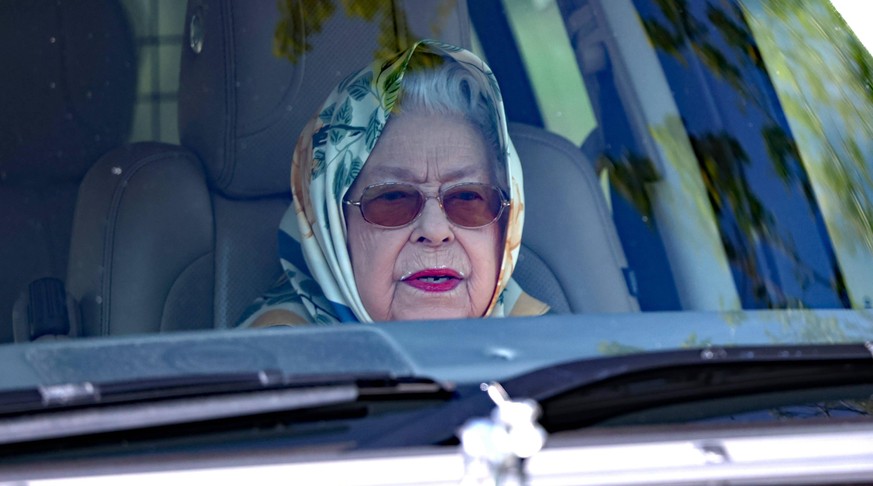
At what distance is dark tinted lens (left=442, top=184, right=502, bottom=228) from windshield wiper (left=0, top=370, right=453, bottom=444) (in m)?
0.97

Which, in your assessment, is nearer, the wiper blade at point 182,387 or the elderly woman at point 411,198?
the wiper blade at point 182,387

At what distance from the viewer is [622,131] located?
2.36m

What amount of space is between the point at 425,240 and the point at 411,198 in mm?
87

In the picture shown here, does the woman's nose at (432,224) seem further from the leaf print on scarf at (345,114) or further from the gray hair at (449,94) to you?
the leaf print on scarf at (345,114)

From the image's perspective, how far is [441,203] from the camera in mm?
2383

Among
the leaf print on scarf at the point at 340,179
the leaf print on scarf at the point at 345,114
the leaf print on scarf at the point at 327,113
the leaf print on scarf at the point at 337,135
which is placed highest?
the leaf print on scarf at the point at 327,113

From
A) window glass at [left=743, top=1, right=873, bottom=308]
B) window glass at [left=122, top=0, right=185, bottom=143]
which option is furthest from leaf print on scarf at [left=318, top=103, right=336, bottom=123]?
window glass at [left=743, top=1, right=873, bottom=308]

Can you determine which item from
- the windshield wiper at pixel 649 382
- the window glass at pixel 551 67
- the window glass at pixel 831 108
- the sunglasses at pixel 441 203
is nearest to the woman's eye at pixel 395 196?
the sunglasses at pixel 441 203

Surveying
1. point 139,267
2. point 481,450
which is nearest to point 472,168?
point 139,267

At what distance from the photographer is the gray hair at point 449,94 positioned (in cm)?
245

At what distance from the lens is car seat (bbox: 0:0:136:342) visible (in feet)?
8.49

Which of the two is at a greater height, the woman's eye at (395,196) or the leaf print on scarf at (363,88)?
the leaf print on scarf at (363,88)

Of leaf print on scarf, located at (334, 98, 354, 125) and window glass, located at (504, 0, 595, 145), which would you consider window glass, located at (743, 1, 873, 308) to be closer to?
window glass, located at (504, 0, 595, 145)

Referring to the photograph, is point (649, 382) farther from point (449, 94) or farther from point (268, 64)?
point (268, 64)
